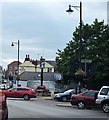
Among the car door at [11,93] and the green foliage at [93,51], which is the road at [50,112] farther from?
the car door at [11,93]

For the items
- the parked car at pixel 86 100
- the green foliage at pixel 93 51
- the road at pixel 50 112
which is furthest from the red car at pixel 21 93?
the road at pixel 50 112

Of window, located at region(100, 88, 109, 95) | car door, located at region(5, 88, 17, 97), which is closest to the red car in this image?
car door, located at region(5, 88, 17, 97)

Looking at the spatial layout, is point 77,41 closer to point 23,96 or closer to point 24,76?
point 23,96

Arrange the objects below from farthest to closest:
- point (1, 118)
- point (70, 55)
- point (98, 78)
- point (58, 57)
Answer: point (58, 57) → point (70, 55) → point (98, 78) → point (1, 118)

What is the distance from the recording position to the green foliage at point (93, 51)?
39.7 m

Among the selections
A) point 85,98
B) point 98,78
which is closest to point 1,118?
point 85,98

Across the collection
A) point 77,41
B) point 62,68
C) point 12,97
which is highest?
point 77,41

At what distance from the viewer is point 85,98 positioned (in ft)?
87.4

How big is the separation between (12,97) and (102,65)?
10.2 meters

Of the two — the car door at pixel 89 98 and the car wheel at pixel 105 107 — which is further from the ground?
the car door at pixel 89 98

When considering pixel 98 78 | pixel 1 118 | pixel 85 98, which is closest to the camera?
pixel 1 118

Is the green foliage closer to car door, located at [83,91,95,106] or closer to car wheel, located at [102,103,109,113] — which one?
car door, located at [83,91,95,106]

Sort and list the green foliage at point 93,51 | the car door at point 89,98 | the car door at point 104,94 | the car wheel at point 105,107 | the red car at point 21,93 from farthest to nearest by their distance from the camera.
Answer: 1. the red car at point 21,93
2. the green foliage at point 93,51
3. the car door at point 89,98
4. the car door at point 104,94
5. the car wheel at point 105,107

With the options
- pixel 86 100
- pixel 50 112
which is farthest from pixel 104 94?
pixel 50 112
